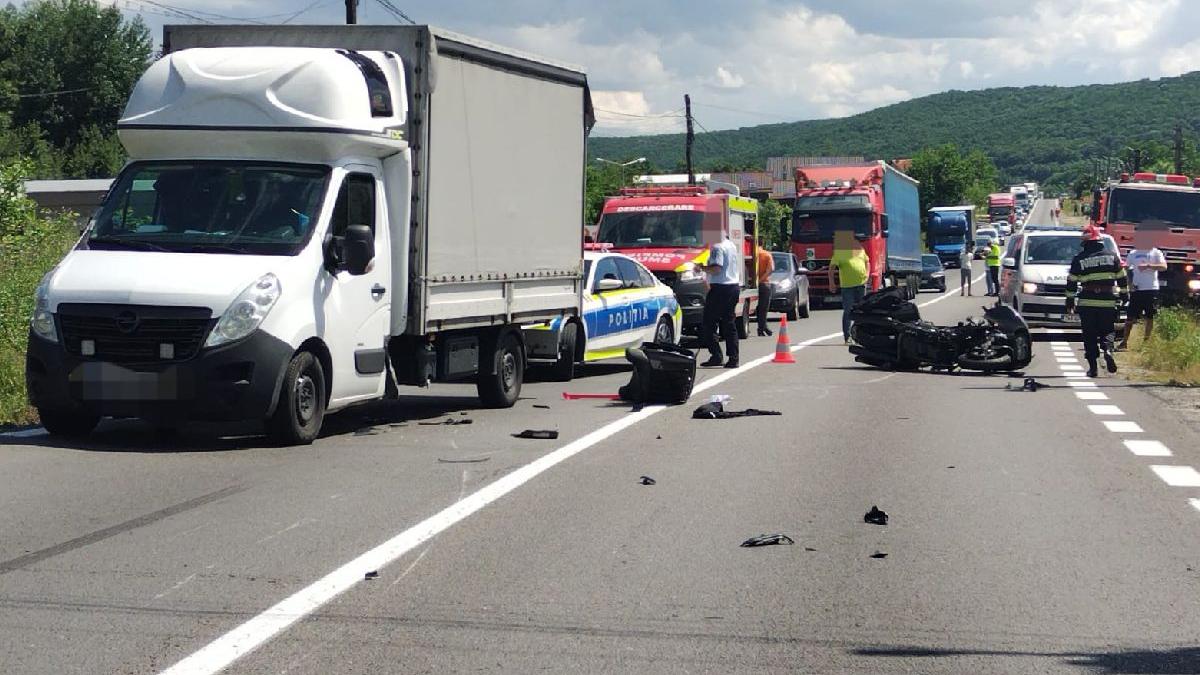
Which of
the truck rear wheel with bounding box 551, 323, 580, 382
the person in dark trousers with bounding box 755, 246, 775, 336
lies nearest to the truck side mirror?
the truck rear wheel with bounding box 551, 323, 580, 382

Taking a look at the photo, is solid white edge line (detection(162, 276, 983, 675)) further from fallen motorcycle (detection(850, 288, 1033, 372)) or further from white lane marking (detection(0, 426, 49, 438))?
fallen motorcycle (detection(850, 288, 1033, 372))

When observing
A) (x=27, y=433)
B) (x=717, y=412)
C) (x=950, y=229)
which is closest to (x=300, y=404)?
(x=27, y=433)

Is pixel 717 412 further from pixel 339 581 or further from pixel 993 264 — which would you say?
pixel 993 264

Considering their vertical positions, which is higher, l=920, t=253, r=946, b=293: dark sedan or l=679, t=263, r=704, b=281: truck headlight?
l=679, t=263, r=704, b=281: truck headlight

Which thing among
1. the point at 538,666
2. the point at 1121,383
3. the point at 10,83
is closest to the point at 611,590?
the point at 538,666

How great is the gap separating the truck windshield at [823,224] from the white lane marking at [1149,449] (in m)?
25.6

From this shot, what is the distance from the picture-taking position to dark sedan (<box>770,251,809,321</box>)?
111ft

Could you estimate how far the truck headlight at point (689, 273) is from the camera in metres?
24.7

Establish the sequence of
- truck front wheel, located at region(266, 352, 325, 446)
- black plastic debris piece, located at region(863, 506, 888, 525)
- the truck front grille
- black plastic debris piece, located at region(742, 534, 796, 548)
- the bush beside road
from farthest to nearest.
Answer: the bush beside road, truck front wheel, located at region(266, 352, 325, 446), the truck front grille, black plastic debris piece, located at region(863, 506, 888, 525), black plastic debris piece, located at region(742, 534, 796, 548)

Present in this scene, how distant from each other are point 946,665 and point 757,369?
46.8ft

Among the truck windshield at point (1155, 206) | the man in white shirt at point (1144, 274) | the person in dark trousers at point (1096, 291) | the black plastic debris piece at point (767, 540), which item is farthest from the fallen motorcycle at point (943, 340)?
the truck windshield at point (1155, 206)

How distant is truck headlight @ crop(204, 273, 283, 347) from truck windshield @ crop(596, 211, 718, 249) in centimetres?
1513

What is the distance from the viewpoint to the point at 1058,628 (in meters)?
6.21

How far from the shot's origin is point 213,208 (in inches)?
453
